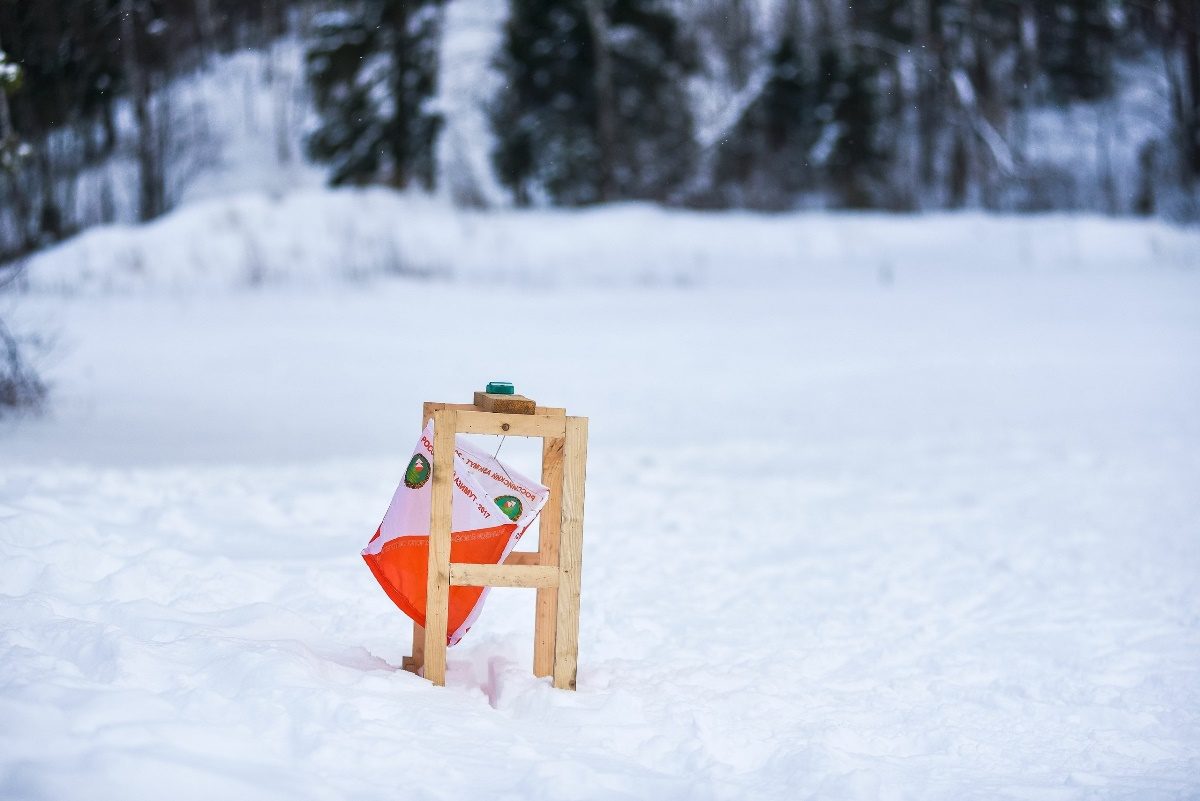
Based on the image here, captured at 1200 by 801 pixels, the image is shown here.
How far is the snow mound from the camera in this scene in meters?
17.7

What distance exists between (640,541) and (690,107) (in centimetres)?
2268

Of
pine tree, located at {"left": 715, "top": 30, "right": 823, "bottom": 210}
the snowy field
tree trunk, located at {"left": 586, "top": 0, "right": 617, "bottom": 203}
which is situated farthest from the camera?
pine tree, located at {"left": 715, "top": 30, "right": 823, "bottom": 210}

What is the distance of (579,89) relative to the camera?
24.8 m

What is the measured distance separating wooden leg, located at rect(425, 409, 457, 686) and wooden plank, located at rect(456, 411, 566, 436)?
56mm

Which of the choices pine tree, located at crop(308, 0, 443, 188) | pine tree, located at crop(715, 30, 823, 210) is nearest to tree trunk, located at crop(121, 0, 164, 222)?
pine tree, located at crop(308, 0, 443, 188)

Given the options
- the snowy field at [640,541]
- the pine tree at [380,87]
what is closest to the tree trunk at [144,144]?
the snowy field at [640,541]

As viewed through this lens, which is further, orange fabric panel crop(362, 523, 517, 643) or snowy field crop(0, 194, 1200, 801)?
orange fabric panel crop(362, 523, 517, 643)

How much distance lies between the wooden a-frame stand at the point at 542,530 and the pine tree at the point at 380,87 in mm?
20016

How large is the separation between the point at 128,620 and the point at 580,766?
187cm

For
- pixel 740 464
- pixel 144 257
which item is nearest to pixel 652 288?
pixel 144 257

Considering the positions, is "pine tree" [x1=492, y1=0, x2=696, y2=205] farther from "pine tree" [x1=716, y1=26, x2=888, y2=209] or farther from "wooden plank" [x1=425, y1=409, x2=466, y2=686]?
"wooden plank" [x1=425, y1=409, x2=466, y2=686]

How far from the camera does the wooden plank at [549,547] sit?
3922mm

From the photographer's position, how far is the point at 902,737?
3824 mm

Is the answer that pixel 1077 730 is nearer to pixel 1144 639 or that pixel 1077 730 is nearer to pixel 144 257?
pixel 1144 639
